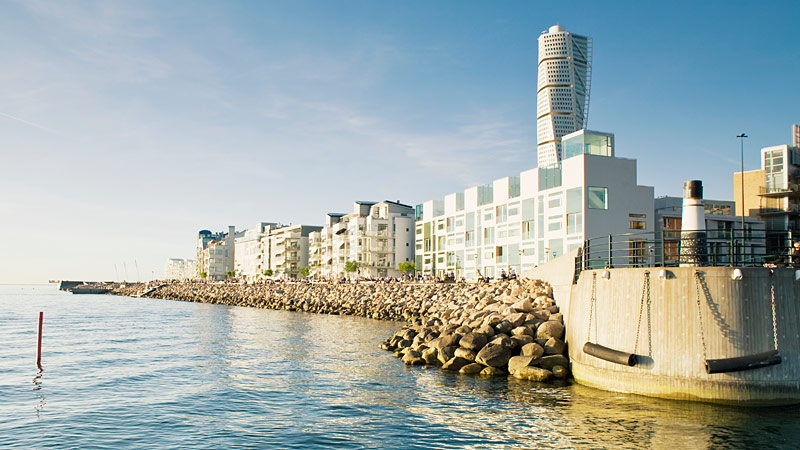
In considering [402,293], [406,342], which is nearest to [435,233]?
[402,293]

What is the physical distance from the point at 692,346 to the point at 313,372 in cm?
1506

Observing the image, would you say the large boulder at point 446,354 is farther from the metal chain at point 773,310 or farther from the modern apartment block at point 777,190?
the modern apartment block at point 777,190

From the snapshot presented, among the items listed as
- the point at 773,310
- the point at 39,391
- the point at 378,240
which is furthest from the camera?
the point at 378,240

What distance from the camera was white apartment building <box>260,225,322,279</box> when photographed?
151375 millimetres

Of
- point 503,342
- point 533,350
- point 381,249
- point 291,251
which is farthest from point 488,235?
point 291,251

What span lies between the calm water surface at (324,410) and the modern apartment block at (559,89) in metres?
125

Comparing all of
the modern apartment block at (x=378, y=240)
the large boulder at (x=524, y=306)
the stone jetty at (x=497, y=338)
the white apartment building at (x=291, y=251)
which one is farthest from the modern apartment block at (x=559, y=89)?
the large boulder at (x=524, y=306)

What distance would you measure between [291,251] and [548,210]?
341ft

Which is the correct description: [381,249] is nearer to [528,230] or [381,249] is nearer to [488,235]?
[488,235]

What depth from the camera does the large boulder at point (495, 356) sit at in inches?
950

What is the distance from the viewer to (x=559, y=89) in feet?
487

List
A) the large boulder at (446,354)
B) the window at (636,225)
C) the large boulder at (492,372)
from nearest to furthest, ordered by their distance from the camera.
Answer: the large boulder at (492,372) → the large boulder at (446,354) → the window at (636,225)

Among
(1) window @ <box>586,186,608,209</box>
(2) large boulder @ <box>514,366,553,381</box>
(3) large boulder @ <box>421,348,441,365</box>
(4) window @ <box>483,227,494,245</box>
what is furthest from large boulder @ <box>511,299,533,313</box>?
(4) window @ <box>483,227,494,245</box>

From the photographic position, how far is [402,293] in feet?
209
